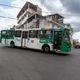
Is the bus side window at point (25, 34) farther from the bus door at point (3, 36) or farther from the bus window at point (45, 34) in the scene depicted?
the bus door at point (3, 36)

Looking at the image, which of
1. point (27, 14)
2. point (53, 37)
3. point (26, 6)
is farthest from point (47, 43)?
point (26, 6)

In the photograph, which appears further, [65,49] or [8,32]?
[8,32]

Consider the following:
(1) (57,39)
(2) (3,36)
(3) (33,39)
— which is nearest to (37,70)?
(1) (57,39)

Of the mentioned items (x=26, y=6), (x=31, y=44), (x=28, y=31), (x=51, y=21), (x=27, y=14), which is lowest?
(x=31, y=44)

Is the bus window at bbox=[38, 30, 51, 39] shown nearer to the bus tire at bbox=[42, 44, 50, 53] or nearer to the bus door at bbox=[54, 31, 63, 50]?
the bus door at bbox=[54, 31, 63, 50]

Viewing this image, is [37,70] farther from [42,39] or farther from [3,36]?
[3,36]

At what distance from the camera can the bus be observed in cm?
1600

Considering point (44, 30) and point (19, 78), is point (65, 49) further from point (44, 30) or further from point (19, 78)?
point (19, 78)

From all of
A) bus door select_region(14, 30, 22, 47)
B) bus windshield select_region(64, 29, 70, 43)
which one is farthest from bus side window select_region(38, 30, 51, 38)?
bus door select_region(14, 30, 22, 47)

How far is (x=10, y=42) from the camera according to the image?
70.5ft

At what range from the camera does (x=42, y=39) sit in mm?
17453

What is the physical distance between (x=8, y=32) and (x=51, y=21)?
20396 mm

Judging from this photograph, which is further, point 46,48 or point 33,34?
point 33,34

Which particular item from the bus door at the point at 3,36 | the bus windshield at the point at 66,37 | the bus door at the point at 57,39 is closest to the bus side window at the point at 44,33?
the bus door at the point at 57,39
